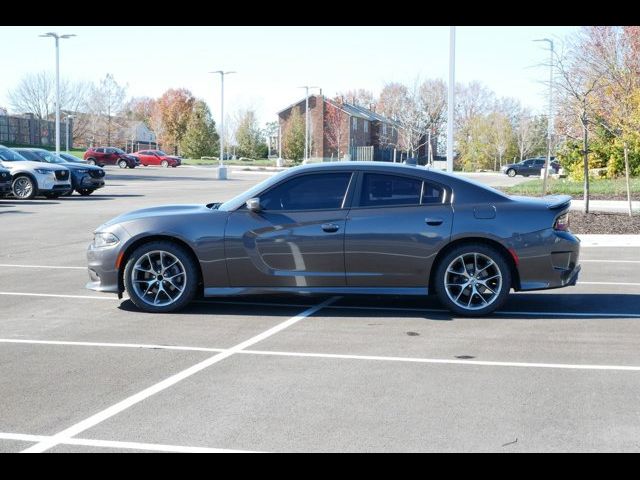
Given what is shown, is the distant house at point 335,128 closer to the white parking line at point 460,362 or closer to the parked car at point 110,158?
the parked car at point 110,158

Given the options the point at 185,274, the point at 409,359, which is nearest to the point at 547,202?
the point at 409,359

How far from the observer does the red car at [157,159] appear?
3022 inches

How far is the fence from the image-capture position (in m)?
87.4

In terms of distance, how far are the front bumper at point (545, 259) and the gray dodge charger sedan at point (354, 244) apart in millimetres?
10

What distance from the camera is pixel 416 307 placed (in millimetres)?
9234

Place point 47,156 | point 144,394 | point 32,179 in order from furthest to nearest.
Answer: point 47,156, point 32,179, point 144,394

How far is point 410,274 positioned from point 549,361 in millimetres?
2126

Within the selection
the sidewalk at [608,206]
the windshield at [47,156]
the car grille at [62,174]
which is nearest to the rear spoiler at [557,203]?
the sidewalk at [608,206]

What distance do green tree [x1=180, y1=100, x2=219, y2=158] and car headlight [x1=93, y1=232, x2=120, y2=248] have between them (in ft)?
292

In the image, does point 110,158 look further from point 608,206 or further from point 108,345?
point 108,345

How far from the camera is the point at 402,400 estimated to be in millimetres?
5598

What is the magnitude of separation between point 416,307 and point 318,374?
315cm

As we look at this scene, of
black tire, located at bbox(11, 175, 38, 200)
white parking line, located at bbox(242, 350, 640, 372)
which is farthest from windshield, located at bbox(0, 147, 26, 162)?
white parking line, located at bbox(242, 350, 640, 372)
